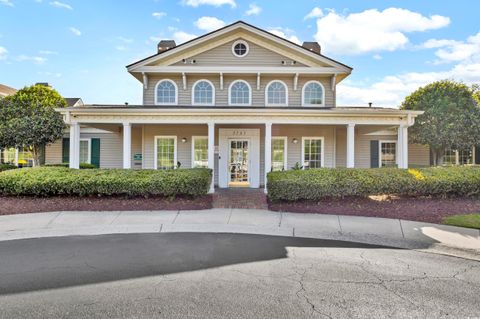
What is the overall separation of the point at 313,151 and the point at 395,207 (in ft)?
18.8

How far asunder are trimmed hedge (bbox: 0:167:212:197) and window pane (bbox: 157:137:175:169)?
4.41 m

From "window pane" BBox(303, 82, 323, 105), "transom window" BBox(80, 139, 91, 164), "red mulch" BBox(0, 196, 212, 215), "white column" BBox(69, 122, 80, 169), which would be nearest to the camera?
"red mulch" BBox(0, 196, 212, 215)

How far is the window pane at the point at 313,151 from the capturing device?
13547 mm

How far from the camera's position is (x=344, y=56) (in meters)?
15.9

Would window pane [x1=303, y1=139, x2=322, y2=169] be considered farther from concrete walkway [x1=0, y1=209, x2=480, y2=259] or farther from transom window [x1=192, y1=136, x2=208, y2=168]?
concrete walkway [x1=0, y1=209, x2=480, y2=259]

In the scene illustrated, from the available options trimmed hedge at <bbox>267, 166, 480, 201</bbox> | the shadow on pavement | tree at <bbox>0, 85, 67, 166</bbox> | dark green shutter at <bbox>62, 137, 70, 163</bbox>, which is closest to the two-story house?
tree at <bbox>0, 85, 67, 166</bbox>

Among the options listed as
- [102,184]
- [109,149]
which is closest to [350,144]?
[102,184]

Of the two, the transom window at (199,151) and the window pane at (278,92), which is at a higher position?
the window pane at (278,92)

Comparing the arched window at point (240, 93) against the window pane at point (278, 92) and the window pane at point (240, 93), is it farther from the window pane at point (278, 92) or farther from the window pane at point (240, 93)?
the window pane at point (278, 92)

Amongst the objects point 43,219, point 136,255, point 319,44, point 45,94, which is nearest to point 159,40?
point 45,94

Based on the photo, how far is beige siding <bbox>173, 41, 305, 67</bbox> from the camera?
1344cm

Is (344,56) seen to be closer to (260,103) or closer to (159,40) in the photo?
(260,103)

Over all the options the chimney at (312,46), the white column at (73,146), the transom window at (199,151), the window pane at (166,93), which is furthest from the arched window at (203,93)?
the chimney at (312,46)

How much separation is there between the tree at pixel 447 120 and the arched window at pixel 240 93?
9.25 meters
